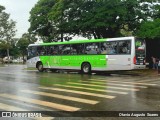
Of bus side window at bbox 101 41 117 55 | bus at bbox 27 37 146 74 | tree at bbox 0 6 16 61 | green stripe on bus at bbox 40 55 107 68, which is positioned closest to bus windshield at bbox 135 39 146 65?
bus at bbox 27 37 146 74

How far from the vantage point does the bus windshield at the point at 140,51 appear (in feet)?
70.6

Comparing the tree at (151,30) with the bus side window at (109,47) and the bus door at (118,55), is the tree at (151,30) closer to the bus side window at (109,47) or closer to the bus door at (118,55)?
the bus door at (118,55)

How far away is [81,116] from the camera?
7.51 metres

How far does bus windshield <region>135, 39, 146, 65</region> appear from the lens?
70.6 feet

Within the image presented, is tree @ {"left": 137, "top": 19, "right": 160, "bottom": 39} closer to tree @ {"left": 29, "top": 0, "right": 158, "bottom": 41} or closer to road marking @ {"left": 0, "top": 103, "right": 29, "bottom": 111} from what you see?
tree @ {"left": 29, "top": 0, "right": 158, "bottom": 41}

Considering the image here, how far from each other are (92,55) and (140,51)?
391cm

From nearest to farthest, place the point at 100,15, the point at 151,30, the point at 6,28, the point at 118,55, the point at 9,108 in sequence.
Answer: the point at 9,108 → the point at 118,55 → the point at 151,30 → the point at 100,15 → the point at 6,28

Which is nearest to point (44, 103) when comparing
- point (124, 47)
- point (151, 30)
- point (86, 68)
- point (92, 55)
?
point (124, 47)

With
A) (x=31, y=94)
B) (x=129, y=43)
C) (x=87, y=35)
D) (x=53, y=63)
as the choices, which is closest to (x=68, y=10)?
(x=87, y=35)

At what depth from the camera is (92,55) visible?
23.5 m

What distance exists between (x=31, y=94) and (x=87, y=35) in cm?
2500

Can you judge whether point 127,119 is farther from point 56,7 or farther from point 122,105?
point 56,7

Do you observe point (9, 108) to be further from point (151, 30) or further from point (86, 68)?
point (151, 30)

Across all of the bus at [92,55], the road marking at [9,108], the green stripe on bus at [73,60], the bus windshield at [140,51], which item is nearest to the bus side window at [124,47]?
the bus at [92,55]
